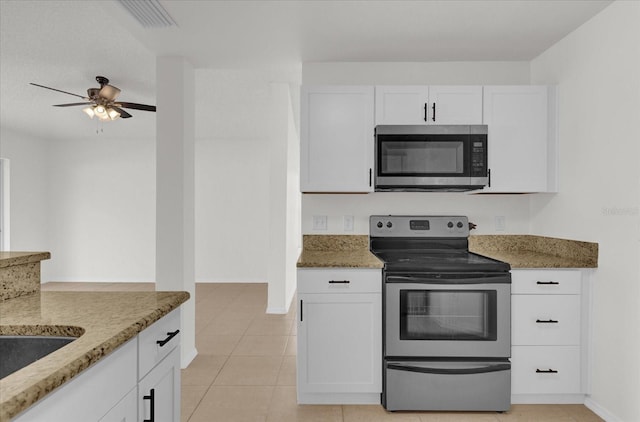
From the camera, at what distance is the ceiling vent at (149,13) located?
8.05ft

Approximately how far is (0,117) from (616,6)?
22.6ft

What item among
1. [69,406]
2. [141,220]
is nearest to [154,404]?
[69,406]

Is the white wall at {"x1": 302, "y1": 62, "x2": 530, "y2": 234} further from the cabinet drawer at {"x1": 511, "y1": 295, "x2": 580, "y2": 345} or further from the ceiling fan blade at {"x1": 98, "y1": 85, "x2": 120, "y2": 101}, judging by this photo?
the ceiling fan blade at {"x1": 98, "y1": 85, "x2": 120, "y2": 101}

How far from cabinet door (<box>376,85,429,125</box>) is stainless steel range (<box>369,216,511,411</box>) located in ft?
3.54

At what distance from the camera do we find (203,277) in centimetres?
754

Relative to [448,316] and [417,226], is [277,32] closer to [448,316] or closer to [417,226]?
[417,226]

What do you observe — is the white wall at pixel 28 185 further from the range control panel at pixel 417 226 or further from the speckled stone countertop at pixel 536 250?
the speckled stone countertop at pixel 536 250

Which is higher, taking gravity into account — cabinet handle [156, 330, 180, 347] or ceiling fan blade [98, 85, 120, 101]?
ceiling fan blade [98, 85, 120, 101]

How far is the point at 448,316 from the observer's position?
2.68 metres

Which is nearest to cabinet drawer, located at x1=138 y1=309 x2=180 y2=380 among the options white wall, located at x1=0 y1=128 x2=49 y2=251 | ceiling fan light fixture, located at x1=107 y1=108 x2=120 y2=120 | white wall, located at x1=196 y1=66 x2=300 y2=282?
ceiling fan light fixture, located at x1=107 y1=108 x2=120 y2=120

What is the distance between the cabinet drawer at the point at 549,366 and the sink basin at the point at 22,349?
98.6 inches

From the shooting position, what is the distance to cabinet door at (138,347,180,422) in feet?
4.47

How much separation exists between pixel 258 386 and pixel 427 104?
90.5 inches

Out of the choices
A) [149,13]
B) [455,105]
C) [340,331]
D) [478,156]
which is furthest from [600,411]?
[149,13]
